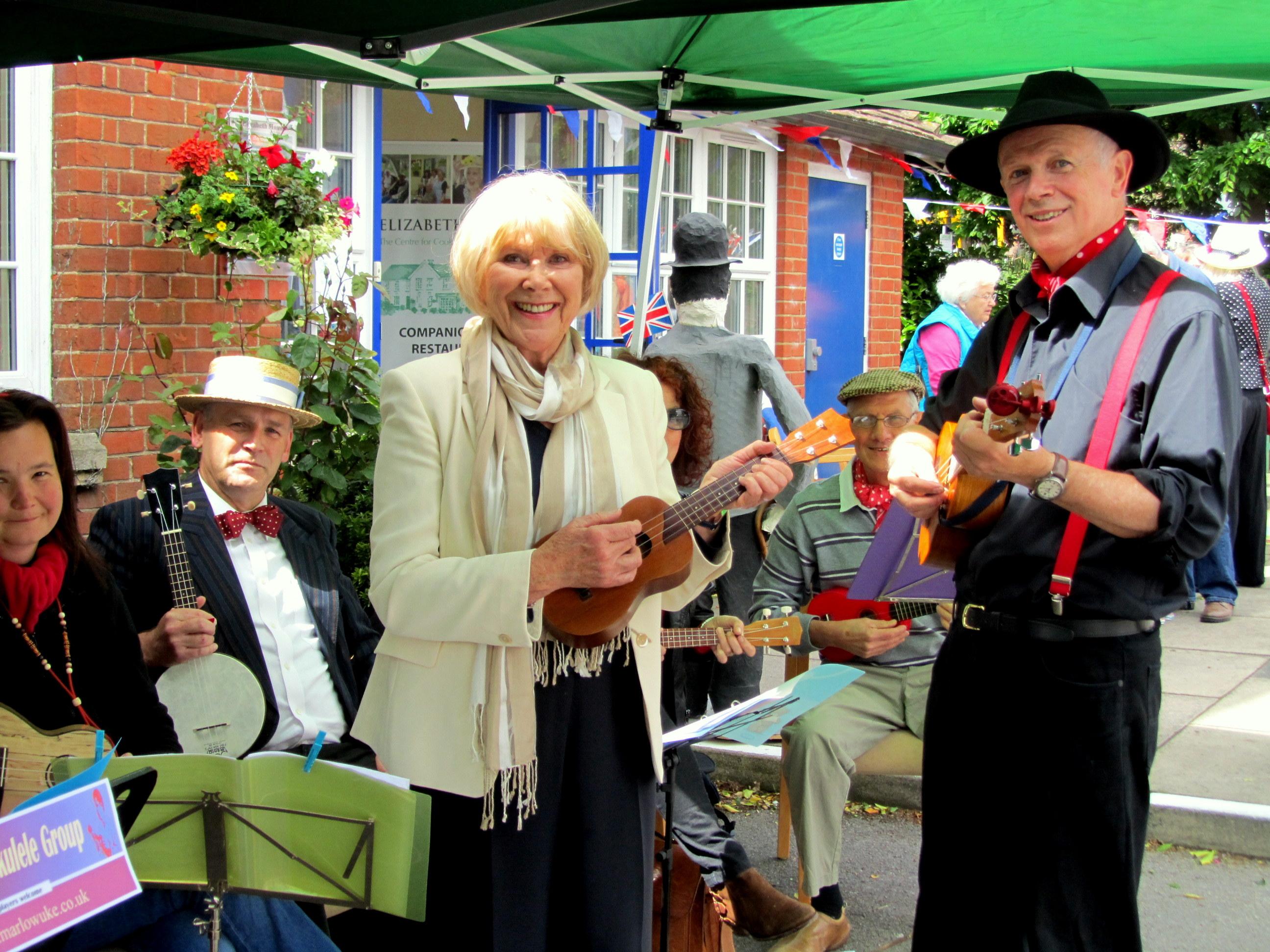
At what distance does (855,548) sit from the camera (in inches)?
153

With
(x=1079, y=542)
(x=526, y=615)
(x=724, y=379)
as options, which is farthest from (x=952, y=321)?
(x=526, y=615)

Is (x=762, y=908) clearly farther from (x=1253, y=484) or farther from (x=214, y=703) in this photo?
(x=1253, y=484)

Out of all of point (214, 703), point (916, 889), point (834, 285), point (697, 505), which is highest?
point (834, 285)

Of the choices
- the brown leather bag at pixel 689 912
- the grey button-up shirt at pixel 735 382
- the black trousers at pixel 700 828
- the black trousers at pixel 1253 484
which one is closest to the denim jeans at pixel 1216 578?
the black trousers at pixel 1253 484

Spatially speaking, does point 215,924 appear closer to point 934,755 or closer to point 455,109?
point 934,755

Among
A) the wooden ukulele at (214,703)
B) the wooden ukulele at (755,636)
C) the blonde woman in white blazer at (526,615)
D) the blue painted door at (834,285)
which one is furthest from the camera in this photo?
the blue painted door at (834,285)

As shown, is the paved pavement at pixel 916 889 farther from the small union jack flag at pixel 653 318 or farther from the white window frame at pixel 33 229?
the small union jack flag at pixel 653 318

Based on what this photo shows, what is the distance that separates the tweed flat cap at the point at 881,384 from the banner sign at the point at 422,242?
425 cm

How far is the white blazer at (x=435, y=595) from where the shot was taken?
220cm

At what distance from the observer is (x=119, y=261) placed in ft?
16.4

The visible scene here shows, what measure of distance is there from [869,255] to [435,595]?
9823mm

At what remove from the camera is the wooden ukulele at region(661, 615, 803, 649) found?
3.52m

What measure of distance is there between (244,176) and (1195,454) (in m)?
4.02

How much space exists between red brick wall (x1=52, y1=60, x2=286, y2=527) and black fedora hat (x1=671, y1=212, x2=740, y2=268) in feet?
6.64
